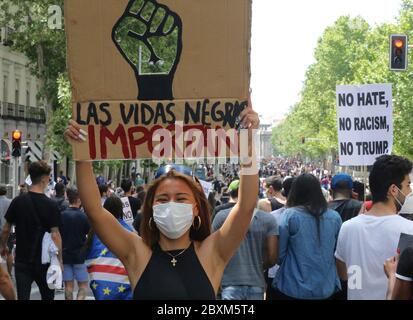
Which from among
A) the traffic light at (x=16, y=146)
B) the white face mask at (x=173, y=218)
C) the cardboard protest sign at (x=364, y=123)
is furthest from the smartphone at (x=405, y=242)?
the traffic light at (x=16, y=146)

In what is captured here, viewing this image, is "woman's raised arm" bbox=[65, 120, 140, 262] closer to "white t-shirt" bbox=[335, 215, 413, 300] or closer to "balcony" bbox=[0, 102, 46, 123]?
"white t-shirt" bbox=[335, 215, 413, 300]

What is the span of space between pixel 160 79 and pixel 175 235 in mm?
755

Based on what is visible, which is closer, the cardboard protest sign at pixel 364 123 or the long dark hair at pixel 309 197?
the long dark hair at pixel 309 197

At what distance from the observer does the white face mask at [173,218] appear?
15.5 feet

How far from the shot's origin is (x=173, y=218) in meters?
4.73

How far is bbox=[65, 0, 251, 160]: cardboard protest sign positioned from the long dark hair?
2.72 m

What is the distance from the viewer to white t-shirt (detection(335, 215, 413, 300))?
601cm

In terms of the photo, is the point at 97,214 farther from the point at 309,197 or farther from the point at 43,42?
the point at 43,42

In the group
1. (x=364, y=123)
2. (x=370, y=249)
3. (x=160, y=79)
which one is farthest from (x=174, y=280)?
(x=364, y=123)

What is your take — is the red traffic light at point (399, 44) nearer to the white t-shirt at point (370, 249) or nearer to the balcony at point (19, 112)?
the white t-shirt at point (370, 249)

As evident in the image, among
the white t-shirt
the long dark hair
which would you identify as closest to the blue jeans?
the long dark hair

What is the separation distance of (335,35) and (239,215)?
78.3 meters

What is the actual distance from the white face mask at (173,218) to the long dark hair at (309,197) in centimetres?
290

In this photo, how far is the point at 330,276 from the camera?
7.36 meters
